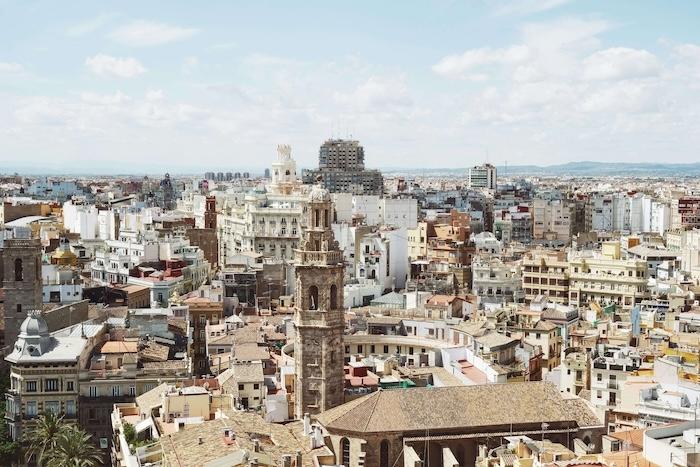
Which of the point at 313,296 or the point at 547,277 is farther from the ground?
the point at 313,296

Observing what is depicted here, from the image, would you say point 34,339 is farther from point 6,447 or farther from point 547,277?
point 547,277

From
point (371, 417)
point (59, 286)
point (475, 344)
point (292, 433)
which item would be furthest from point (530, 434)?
point (59, 286)

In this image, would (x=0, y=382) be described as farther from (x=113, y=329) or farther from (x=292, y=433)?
(x=292, y=433)

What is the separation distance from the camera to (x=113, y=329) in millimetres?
57625

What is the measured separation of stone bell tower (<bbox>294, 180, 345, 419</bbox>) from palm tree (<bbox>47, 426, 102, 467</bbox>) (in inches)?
392

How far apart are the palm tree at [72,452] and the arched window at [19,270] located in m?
18.2

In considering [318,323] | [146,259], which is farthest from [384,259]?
[318,323]

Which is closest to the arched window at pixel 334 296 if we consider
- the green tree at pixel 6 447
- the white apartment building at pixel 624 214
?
the green tree at pixel 6 447

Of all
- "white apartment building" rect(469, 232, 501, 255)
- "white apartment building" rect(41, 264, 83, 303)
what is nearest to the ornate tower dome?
"white apartment building" rect(41, 264, 83, 303)

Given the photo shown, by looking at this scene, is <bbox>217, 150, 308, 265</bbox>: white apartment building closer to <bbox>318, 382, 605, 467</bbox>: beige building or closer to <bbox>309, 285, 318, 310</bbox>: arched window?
<bbox>309, 285, 318, 310</bbox>: arched window

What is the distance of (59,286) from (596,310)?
1661 inches

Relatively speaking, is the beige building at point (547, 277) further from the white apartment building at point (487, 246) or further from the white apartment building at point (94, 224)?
the white apartment building at point (94, 224)

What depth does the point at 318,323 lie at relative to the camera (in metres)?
43.1

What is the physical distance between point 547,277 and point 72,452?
55.6 meters
